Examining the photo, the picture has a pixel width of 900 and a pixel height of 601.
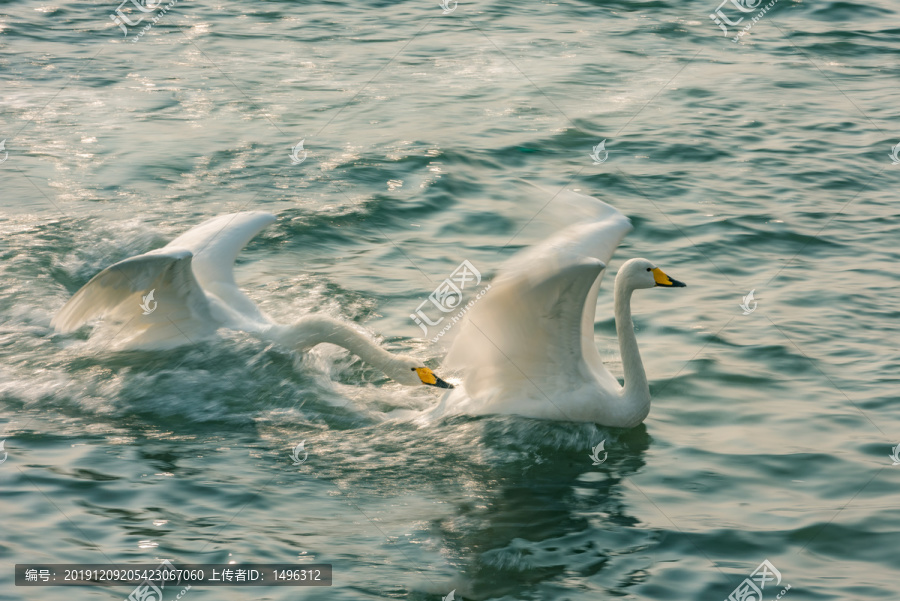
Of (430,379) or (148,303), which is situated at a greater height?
(148,303)

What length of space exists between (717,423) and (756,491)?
1.02 meters

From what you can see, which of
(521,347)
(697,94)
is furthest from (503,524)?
(697,94)

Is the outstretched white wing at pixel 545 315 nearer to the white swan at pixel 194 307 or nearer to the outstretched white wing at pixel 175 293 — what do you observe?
the white swan at pixel 194 307

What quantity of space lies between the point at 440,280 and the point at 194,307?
8.90ft

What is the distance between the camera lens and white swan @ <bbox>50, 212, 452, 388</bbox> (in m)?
7.64

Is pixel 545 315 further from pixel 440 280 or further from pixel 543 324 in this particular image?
pixel 440 280

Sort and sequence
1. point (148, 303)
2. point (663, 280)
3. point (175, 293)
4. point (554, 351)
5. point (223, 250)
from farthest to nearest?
point (223, 250) < point (148, 303) < point (175, 293) < point (663, 280) < point (554, 351)

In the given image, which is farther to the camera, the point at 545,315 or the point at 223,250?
the point at 223,250

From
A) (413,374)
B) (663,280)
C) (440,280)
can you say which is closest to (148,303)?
(413,374)

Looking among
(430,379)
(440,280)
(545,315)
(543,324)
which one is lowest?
(440,280)

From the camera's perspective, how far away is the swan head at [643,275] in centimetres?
729

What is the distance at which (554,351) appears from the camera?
7.12 meters

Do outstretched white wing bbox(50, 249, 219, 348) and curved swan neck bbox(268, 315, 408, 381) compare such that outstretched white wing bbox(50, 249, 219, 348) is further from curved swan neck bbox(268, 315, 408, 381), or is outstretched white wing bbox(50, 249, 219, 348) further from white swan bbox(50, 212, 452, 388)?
curved swan neck bbox(268, 315, 408, 381)

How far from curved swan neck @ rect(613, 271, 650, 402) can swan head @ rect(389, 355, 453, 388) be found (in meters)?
1.36
